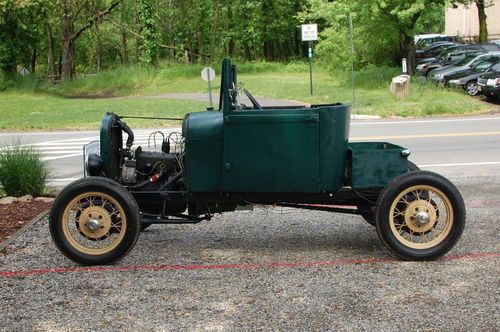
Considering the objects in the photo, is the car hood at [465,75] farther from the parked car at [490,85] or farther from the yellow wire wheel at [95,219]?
the yellow wire wheel at [95,219]

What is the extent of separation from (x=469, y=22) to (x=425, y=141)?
57.2 metres

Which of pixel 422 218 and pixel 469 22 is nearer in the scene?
pixel 422 218

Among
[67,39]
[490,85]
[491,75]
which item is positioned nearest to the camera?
[490,85]

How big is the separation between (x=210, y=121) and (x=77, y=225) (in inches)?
58.6

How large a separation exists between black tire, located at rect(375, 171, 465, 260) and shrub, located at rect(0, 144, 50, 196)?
511 cm

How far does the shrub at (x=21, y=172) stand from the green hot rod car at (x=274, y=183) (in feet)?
10.4

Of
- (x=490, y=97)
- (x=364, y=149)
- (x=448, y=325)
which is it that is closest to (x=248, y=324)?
(x=448, y=325)

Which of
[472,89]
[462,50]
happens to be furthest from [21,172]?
[462,50]

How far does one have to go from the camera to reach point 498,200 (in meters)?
8.44

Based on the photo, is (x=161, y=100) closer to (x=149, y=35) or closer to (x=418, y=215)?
(x=149, y=35)

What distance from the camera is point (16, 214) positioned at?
792 cm

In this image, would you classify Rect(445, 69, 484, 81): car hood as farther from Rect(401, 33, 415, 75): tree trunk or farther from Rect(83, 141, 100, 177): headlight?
Rect(83, 141, 100, 177): headlight

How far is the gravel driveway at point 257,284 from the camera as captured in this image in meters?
4.46

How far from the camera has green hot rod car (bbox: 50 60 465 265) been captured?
561cm
